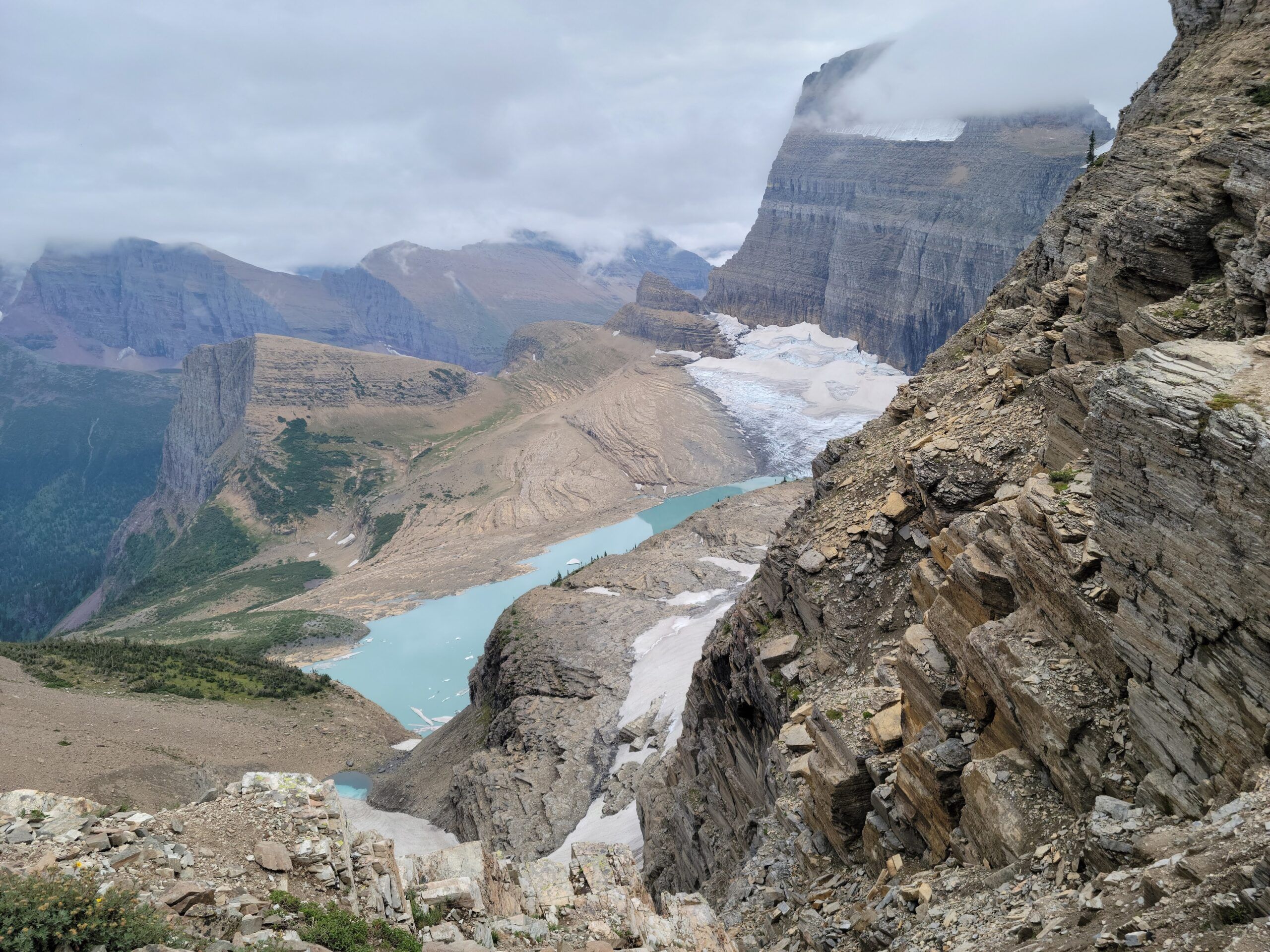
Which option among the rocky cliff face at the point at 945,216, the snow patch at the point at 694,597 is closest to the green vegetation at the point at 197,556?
the snow patch at the point at 694,597

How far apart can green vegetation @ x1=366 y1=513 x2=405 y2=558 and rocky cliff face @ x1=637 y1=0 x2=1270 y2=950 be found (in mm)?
115002

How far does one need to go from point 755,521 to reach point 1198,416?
211 feet

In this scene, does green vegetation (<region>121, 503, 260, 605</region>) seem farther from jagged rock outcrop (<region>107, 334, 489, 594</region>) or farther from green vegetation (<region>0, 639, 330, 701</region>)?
green vegetation (<region>0, 639, 330, 701</region>)

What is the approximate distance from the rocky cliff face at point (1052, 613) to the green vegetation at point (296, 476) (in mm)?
147879

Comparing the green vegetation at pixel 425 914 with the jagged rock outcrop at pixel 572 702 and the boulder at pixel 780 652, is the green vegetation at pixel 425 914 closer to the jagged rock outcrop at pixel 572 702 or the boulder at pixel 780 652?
the boulder at pixel 780 652

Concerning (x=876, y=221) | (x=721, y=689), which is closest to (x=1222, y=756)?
(x=721, y=689)

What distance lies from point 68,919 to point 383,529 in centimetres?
13535

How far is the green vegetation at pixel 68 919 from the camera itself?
9.66 metres

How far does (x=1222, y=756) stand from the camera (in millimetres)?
8617

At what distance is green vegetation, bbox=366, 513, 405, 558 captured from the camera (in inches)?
5276

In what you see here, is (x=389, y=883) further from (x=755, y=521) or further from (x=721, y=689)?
(x=755, y=521)

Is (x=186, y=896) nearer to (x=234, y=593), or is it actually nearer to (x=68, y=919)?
(x=68, y=919)

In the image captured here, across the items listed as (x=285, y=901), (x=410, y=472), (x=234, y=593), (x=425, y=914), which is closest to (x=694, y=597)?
(x=425, y=914)

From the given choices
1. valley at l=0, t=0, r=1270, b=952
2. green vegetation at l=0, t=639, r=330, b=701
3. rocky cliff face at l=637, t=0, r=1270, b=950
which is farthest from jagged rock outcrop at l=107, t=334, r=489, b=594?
rocky cliff face at l=637, t=0, r=1270, b=950
